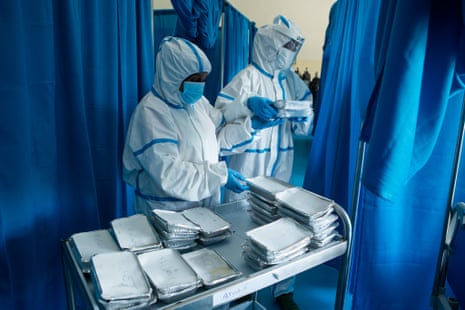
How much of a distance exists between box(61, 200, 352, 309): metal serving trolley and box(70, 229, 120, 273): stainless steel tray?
0.03 m

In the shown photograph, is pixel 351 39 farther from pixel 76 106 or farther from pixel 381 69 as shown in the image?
pixel 76 106

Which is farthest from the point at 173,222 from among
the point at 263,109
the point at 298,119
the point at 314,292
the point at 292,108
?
the point at 314,292

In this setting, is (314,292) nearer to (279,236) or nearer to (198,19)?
(279,236)

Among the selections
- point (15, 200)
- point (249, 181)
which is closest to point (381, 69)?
point (249, 181)

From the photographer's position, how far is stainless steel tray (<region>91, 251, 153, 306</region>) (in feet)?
2.57

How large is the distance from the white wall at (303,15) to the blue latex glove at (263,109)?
121 inches

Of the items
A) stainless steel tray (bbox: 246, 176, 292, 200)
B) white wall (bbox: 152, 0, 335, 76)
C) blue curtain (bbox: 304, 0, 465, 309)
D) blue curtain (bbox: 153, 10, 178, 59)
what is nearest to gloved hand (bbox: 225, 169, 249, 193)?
stainless steel tray (bbox: 246, 176, 292, 200)

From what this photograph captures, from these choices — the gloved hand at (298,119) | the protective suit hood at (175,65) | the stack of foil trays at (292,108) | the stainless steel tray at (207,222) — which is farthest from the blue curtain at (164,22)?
the stainless steel tray at (207,222)

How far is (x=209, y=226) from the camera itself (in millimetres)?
1160

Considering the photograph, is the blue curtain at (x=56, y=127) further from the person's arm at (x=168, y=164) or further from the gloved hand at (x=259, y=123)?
the gloved hand at (x=259, y=123)

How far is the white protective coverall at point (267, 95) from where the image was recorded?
211 centimetres

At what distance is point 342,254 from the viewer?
3.86 feet

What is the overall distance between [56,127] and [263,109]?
109 centimetres

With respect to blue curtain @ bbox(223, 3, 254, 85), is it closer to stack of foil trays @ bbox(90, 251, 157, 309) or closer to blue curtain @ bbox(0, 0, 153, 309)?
blue curtain @ bbox(0, 0, 153, 309)
